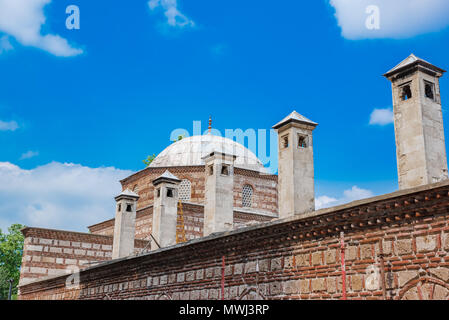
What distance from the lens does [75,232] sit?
18141mm

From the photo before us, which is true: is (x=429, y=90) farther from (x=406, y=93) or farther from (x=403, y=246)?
Result: (x=403, y=246)

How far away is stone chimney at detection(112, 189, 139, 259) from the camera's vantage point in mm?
13507

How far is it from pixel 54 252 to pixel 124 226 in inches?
206

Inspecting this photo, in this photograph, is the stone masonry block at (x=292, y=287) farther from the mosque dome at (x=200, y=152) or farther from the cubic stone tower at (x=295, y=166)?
the mosque dome at (x=200, y=152)

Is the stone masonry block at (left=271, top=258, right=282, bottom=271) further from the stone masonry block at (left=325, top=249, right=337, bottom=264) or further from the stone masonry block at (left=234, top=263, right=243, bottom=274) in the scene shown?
the stone masonry block at (left=325, top=249, right=337, bottom=264)

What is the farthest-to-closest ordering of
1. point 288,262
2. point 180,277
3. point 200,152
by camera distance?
point 200,152 < point 180,277 < point 288,262

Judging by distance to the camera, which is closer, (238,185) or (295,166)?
(295,166)

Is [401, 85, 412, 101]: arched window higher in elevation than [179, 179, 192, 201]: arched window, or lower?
lower

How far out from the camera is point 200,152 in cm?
2222

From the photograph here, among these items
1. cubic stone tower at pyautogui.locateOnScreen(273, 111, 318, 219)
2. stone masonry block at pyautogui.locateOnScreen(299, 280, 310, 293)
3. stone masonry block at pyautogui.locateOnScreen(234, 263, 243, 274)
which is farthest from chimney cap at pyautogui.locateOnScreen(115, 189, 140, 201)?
stone masonry block at pyautogui.locateOnScreen(299, 280, 310, 293)

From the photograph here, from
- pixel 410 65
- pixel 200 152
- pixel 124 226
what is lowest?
pixel 124 226

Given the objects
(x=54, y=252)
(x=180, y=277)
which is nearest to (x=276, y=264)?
(x=180, y=277)

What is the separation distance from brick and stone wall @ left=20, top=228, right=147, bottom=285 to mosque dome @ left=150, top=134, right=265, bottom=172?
4.55 meters
